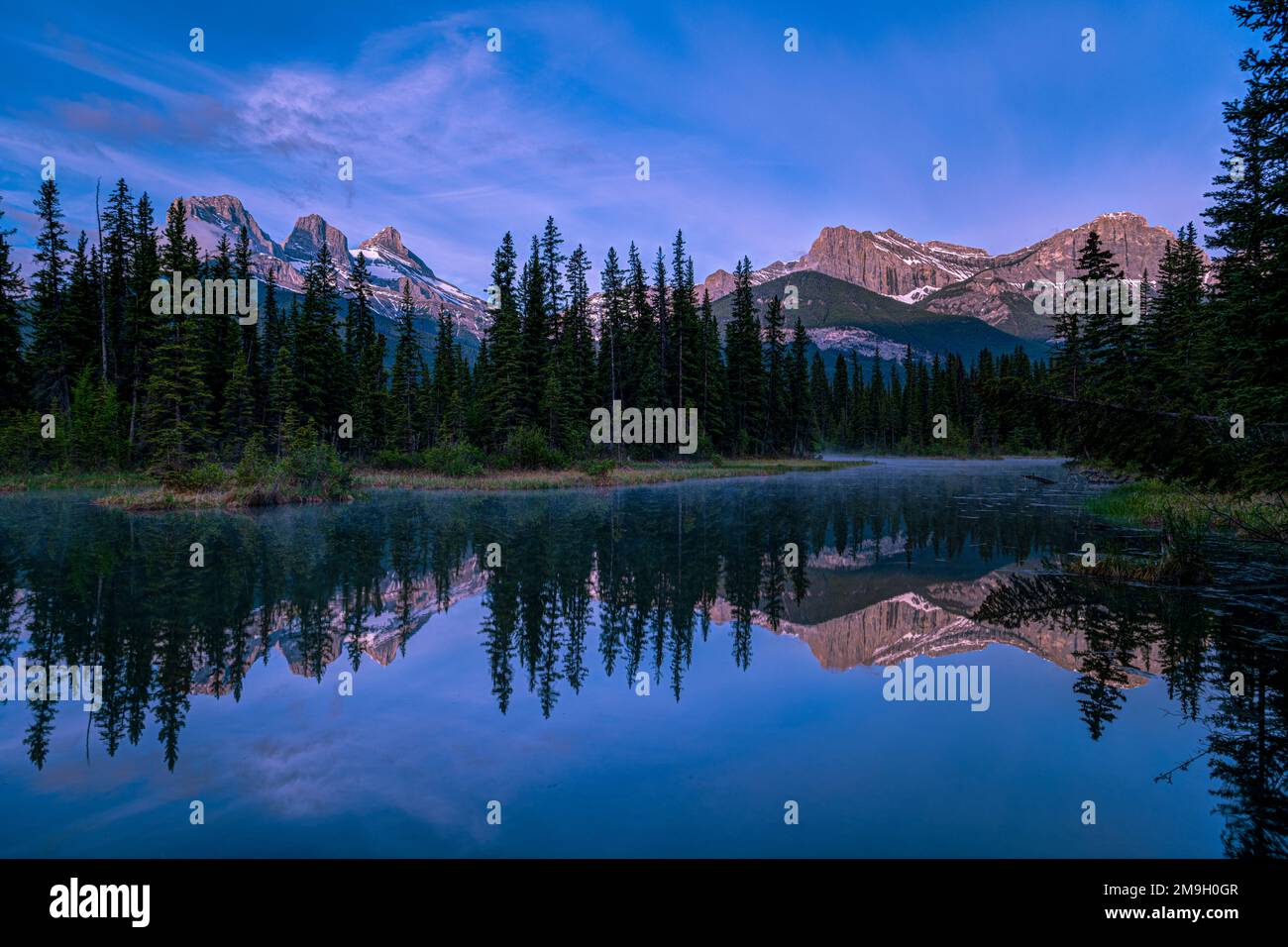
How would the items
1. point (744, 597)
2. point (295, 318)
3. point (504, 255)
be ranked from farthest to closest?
point (504, 255), point (295, 318), point (744, 597)

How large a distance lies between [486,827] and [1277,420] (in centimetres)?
1206

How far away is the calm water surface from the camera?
5180 mm

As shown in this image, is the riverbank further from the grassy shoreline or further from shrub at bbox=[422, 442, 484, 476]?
shrub at bbox=[422, 442, 484, 476]

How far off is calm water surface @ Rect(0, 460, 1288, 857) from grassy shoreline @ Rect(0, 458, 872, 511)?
14.4 m

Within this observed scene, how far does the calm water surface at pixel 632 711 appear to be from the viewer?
5.18 meters

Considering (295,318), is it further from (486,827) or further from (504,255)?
(486,827)

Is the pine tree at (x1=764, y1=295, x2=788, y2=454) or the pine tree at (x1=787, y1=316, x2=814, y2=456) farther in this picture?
the pine tree at (x1=787, y1=316, x2=814, y2=456)

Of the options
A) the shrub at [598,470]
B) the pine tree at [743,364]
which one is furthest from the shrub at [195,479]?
the pine tree at [743,364]

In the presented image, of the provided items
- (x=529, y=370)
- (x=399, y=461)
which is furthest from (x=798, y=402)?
(x=399, y=461)

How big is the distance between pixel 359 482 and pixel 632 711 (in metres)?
37.9

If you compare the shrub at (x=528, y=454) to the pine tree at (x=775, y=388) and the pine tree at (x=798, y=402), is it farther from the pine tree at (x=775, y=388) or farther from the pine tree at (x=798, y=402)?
the pine tree at (x=798, y=402)

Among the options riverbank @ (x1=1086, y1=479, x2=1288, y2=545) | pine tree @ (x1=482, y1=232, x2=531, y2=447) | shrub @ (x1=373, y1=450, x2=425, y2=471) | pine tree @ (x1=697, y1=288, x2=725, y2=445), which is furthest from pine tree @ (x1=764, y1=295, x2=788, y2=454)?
riverbank @ (x1=1086, y1=479, x2=1288, y2=545)
